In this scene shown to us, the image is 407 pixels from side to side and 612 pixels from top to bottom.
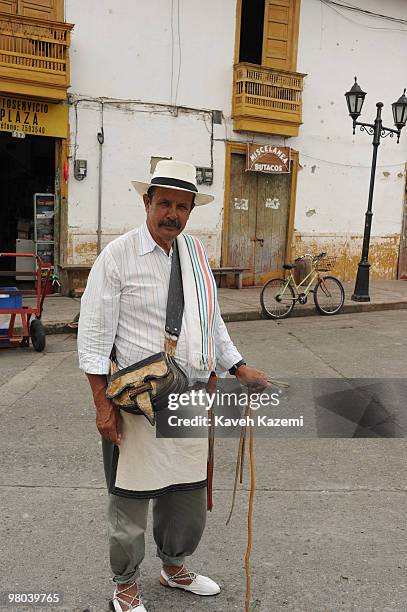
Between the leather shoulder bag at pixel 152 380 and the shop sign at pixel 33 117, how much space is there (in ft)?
31.6

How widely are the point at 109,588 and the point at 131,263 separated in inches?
60.1

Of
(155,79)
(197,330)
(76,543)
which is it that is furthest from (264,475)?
(155,79)

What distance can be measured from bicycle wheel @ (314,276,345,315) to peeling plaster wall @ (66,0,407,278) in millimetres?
3003

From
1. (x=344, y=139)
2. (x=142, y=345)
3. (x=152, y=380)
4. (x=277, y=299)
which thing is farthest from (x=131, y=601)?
(x=344, y=139)

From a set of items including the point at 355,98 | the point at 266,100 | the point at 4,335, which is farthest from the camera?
the point at 266,100

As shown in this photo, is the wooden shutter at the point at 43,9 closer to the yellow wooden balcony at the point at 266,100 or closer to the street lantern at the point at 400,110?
the yellow wooden balcony at the point at 266,100

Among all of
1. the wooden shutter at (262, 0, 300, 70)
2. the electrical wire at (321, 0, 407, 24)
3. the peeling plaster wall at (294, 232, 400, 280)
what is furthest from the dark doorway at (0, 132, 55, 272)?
the electrical wire at (321, 0, 407, 24)

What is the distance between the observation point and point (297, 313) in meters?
11.1

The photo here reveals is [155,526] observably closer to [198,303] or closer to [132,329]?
[132,329]

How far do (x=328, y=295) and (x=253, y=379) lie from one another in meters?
8.60

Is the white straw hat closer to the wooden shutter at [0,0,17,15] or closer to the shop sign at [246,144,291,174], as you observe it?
the wooden shutter at [0,0,17,15]

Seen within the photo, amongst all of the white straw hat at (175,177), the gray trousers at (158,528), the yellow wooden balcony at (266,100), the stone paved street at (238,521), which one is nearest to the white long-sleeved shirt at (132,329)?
the gray trousers at (158,528)

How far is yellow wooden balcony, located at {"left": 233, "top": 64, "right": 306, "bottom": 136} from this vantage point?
12688 millimetres

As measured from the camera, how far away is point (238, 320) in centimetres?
1045
